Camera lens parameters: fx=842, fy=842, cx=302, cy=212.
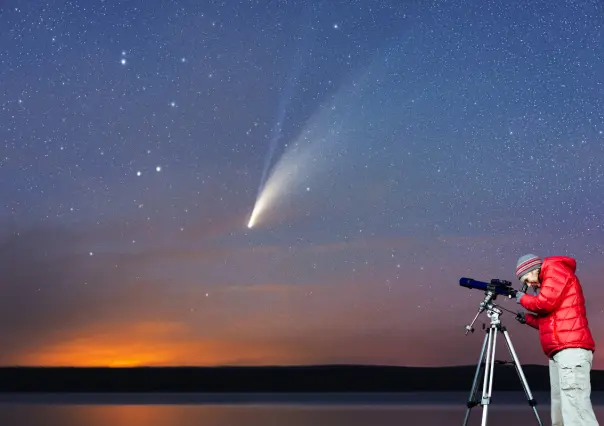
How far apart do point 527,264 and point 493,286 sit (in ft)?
1.43

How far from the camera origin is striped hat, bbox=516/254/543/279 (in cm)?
786

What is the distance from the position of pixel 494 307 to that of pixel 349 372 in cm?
2939

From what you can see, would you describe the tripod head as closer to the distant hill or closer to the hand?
the hand

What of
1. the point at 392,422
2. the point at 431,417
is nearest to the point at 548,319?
the point at 392,422

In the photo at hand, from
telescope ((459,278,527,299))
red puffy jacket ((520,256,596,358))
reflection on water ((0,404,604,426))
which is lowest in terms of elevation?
red puffy jacket ((520,256,596,358))

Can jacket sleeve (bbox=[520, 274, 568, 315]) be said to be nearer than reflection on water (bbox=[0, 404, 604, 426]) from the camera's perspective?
Yes

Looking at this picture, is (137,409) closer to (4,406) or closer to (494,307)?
(4,406)

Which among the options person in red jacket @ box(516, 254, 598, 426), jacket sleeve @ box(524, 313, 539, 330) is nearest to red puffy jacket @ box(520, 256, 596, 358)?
person in red jacket @ box(516, 254, 598, 426)

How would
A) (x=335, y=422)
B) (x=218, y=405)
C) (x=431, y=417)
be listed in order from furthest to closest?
(x=218, y=405), (x=431, y=417), (x=335, y=422)

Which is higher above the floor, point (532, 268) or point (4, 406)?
point (4, 406)

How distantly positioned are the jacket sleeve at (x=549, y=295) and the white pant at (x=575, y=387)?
48cm

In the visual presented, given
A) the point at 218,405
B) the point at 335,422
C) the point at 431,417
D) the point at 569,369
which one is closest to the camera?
the point at 569,369

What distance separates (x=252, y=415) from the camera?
1593cm

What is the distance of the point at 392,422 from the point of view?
Answer: 46.3 ft
